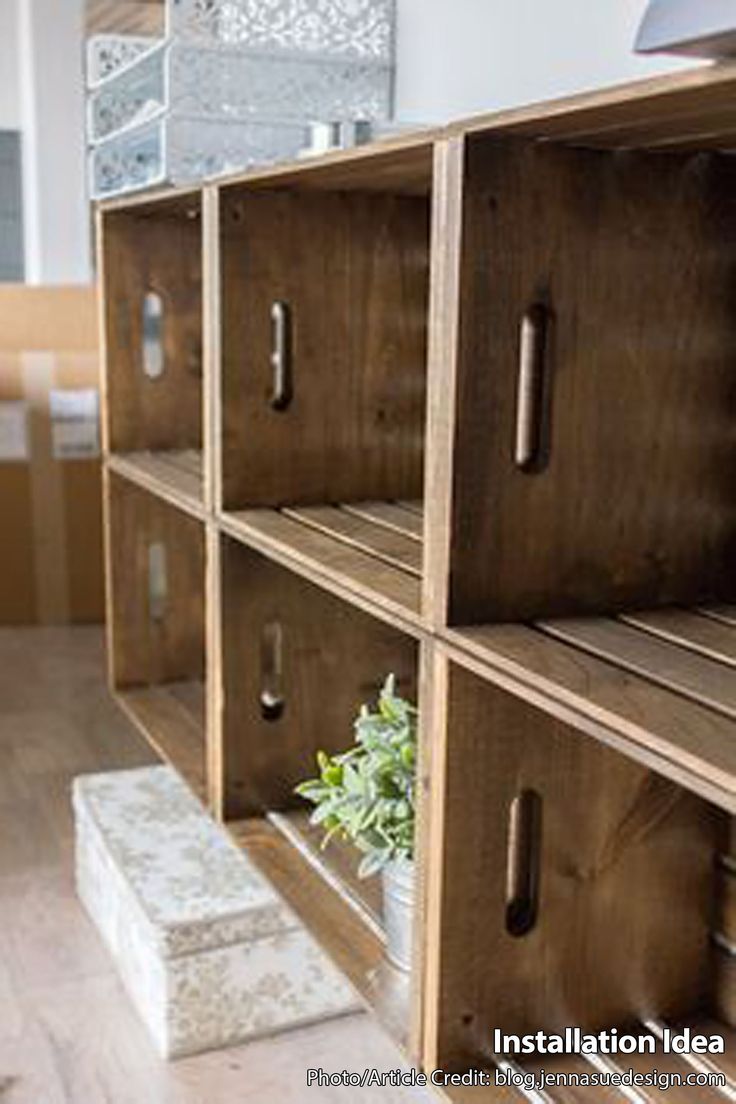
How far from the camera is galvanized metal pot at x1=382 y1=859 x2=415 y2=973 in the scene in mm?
1234

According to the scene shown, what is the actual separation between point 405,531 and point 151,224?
845 mm

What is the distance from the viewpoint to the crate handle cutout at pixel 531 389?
981 millimetres

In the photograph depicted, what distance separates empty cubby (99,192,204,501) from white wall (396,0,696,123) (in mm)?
448

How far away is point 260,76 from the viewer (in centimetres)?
212

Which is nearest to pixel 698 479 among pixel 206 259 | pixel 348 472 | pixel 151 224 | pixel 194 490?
pixel 348 472

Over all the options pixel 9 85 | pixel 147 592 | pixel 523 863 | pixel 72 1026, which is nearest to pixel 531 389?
pixel 523 863

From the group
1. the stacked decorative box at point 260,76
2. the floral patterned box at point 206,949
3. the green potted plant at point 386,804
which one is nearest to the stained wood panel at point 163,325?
the stacked decorative box at point 260,76

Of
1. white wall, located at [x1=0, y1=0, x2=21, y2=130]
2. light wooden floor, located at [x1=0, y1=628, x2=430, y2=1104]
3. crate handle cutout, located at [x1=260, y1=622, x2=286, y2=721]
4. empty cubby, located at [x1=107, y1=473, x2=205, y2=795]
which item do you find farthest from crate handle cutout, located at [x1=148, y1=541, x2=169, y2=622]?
white wall, located at [x1=0, y1=0, x2=21, y2=130]

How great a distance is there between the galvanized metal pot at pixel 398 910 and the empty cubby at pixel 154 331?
0.80 metres

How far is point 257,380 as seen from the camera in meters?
1.48

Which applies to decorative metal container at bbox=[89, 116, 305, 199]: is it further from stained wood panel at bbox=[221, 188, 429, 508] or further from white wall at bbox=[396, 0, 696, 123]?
stained wood panel at bbox=[221, 188, 429, 508]

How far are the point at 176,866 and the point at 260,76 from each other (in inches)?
53.8

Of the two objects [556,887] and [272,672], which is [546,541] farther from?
[272,672]

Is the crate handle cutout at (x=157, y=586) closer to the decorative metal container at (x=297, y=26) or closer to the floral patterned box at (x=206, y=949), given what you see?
the floral patterned box at (x=206, y=949)
